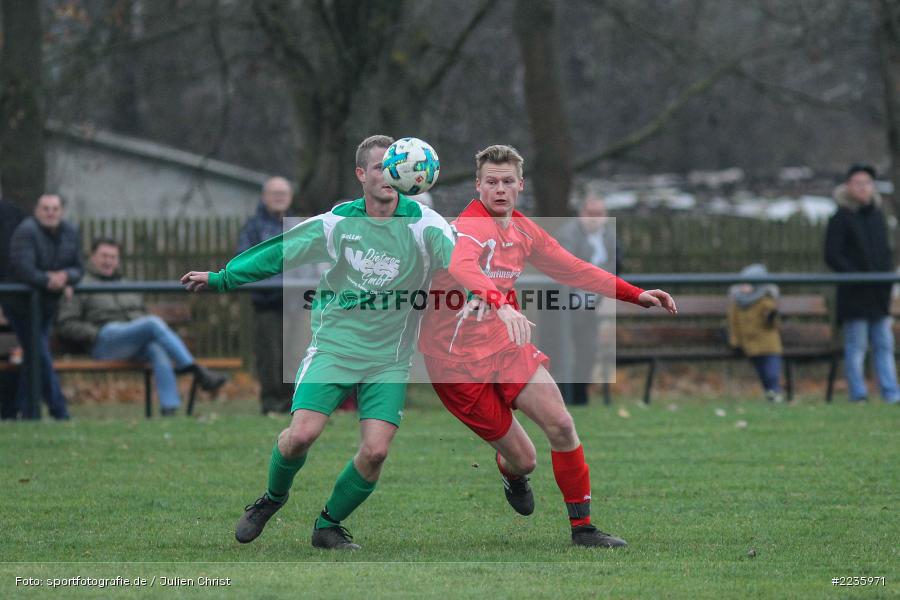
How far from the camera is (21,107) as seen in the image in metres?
16.1

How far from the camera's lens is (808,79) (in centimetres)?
3806

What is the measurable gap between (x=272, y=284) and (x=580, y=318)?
332 centimetres

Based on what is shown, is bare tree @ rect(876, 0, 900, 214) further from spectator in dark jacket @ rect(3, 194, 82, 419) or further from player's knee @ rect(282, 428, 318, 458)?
player's knee @ rect(282, 428, 318, 458)

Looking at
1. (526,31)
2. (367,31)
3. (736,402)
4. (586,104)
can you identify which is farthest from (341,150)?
(586,104)

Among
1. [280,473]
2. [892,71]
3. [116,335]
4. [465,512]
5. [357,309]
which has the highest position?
[892,71]

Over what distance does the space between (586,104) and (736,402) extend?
21.8 meters

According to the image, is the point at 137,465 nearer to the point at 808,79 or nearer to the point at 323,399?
the point at 323,399

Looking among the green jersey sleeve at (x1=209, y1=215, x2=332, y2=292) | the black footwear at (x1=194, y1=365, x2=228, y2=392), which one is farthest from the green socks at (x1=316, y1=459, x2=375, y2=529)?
the black footwear at (x1=194, y1=365, x2=228, y2=392)

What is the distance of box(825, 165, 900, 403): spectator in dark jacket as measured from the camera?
13.2 m

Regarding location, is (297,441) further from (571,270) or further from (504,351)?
(571,270)

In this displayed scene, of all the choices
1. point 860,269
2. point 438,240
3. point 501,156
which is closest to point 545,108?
point 860,269

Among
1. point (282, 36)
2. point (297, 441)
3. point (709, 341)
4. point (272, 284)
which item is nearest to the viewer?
point (297, 441)

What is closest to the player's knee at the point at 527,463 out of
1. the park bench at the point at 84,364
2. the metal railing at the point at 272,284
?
the metal railing at the point at 272,284

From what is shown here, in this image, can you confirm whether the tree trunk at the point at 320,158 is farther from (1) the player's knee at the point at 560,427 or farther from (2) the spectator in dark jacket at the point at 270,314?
(1) the player's knee at the point at 560,427
